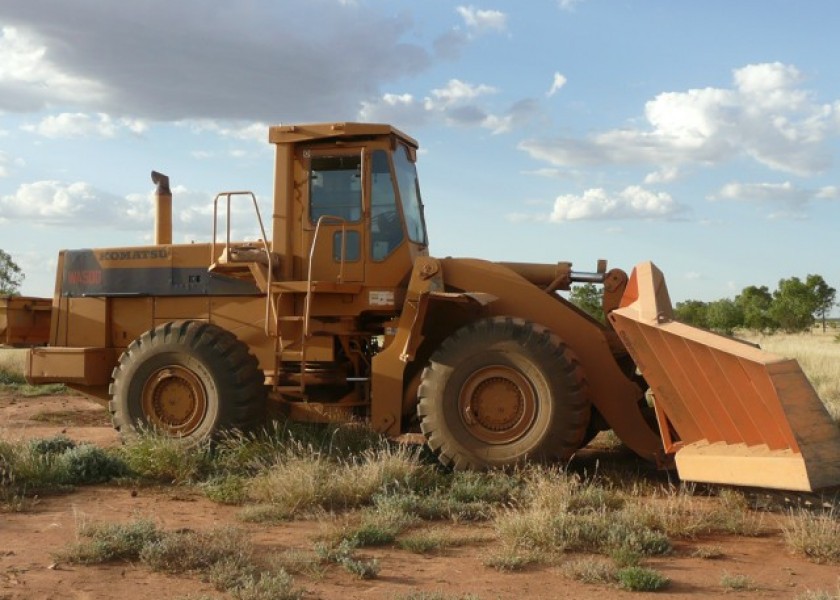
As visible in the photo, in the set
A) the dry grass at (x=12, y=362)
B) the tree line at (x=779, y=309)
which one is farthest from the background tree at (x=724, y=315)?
the dry grass at (x=12, y=362)

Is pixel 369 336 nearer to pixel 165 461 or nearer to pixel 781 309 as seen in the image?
pixel 165 461

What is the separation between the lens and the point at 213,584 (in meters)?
5.51

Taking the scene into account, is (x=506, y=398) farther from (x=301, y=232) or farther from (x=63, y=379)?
(x=63, y=379)

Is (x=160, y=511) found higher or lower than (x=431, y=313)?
lower

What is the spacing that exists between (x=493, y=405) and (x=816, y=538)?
320 cm

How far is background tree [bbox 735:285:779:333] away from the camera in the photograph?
49625mm

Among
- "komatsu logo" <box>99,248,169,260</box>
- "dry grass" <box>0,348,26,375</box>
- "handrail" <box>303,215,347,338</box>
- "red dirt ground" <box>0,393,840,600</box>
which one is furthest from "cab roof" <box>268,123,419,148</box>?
"dry grass" <box>0,348,26,375</box>

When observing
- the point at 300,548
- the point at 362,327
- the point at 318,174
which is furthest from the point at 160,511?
the point at 318,174

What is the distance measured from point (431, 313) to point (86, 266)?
4317mm

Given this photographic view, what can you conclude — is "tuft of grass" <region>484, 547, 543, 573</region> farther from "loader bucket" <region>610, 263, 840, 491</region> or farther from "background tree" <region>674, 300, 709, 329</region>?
"background tree" <region>674, 300, 709, 329</region>

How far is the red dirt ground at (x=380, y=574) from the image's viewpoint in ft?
17.9

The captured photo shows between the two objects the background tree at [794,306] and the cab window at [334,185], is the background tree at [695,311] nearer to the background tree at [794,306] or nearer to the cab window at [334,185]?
the background tree at [794,306]

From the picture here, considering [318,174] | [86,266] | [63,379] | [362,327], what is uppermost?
[318,174]

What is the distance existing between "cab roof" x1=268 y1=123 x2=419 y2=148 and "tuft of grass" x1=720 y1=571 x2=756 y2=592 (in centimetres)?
567
